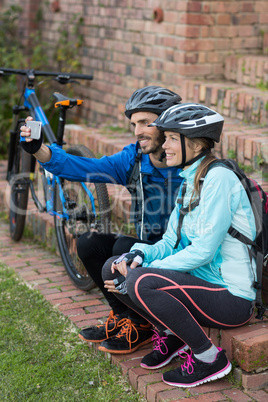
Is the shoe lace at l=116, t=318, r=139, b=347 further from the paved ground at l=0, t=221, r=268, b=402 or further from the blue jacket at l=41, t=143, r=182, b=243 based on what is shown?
the blue jacket at l=41, t=143, r=182, b=243

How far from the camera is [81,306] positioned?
3842mm

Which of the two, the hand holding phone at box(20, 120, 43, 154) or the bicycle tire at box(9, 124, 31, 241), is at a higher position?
the hand holding phone at box(20, 120, 43, 154)

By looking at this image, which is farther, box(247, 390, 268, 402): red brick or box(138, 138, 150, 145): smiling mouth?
box(138, 138, 150, 145): smiling mouth

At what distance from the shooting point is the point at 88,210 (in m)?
3.92

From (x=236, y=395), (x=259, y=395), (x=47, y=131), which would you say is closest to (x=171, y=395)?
(x=236, y=395)

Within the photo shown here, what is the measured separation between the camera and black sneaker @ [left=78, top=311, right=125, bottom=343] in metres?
3.27

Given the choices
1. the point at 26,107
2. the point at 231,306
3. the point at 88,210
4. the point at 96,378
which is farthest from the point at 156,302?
the point at 26,107

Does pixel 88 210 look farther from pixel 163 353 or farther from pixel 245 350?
pixel 245 350

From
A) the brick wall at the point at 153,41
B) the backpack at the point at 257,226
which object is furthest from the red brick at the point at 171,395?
the brick wall at the point at 153,41

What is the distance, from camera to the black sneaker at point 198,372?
2723mm

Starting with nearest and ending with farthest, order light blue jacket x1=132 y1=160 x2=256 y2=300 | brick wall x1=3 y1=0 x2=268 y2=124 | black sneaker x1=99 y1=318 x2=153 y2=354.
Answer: light blue jacket x1=132 y1=160 x2=256 y2=300
black sneaker x1=99 y1=318 x2=153 y2=354
brick wall x1=3 y1=0 x2=268 y2=124

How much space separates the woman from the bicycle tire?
7.29ft

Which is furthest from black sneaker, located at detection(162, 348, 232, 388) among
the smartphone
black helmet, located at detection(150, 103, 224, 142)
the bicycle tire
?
the bicycle tire

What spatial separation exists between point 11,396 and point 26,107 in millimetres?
2562
